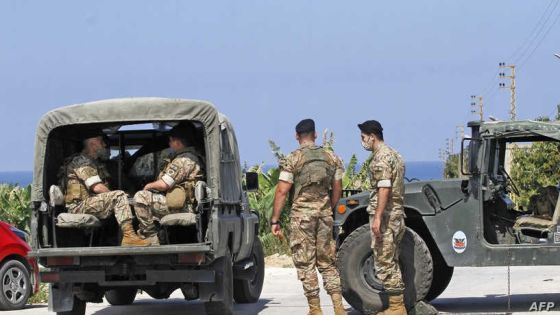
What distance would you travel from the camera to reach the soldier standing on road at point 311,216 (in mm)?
11961

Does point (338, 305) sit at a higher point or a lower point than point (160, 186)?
lower

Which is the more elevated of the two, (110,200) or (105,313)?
(110,200)

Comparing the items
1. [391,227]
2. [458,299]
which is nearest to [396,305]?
[391,227]

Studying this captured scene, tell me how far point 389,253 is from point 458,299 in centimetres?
343

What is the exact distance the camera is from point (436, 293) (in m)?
14.2

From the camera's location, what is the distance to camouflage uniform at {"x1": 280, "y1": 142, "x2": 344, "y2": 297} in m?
12.0

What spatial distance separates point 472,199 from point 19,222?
18.8 metres

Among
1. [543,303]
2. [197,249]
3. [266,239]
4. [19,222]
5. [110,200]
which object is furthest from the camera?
[19,222]

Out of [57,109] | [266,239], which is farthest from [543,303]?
[266,239]

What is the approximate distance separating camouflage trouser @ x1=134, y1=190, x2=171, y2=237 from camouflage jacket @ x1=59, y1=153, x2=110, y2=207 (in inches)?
22.1

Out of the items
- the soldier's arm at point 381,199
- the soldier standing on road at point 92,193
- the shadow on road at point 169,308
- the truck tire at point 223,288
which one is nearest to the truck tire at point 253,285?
the shadow on road at point 169,308

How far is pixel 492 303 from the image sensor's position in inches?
569

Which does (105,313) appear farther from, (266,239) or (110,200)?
(266,239)

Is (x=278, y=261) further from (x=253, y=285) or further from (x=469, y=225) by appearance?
(x=469, y=225)
